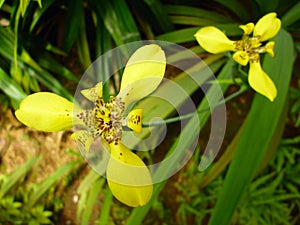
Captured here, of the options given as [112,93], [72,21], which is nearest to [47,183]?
[112,93]

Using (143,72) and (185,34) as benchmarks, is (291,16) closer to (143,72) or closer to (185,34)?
(185,34)

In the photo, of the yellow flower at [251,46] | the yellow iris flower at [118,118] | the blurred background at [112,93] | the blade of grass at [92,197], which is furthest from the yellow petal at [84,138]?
the blade of grass at [92,197]

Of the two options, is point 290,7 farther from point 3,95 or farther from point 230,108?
point 3,95

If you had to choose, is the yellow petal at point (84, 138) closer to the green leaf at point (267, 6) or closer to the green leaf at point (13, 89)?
the green leaf at point (13, 89)

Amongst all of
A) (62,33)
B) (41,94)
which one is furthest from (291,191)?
(41,94)

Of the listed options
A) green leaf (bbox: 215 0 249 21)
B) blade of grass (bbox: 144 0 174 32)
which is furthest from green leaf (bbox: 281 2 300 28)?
blade of grass (bbox: 144 0 174 32)

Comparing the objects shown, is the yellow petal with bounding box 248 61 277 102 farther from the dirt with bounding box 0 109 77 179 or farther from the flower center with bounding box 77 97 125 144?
the dirt with bounding box 0 109 77 179

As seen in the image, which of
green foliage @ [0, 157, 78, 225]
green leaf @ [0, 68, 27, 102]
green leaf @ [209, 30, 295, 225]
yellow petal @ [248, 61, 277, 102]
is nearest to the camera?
yellow petal @ [248, 61, 277, 102]
